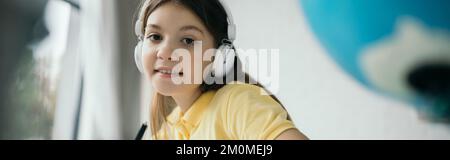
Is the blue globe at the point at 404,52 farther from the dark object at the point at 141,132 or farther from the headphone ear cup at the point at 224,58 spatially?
the dark object at the point at 141,132

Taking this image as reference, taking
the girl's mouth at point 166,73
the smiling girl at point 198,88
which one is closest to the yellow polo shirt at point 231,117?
the smiling girl at point 198,88

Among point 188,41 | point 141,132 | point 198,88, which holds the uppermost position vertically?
point 188,41

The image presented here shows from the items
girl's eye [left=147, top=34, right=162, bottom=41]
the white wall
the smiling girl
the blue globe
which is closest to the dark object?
the smiling girl

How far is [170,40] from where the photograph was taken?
129 centimetres

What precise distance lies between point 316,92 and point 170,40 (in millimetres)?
435

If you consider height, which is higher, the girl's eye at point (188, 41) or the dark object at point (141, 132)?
the girl's eye at point (188, 41)

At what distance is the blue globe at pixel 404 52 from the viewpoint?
1265 millimetres

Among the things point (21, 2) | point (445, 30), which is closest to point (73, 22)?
point (21, 2)

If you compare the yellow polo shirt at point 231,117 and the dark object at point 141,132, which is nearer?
the yellow polo shirt at point 231,117

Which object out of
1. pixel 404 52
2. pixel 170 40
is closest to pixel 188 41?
pixel 170 40

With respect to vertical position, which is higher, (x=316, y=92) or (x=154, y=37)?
(x=154, y=37)

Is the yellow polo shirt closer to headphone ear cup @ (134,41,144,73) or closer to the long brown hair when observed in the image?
the long brown hair

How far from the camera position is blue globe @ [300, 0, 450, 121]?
126 centimetres

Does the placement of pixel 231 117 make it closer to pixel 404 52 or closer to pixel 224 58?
pixel 224 58
